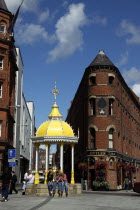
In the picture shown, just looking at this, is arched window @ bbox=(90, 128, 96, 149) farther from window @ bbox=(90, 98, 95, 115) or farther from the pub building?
window @ bbox=(90, 98, 95, 115)

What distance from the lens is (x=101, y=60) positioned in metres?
41.4

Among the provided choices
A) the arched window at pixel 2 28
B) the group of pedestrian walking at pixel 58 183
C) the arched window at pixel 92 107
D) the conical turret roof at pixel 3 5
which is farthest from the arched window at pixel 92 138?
the group of pedestrian walking at pixel 58 183

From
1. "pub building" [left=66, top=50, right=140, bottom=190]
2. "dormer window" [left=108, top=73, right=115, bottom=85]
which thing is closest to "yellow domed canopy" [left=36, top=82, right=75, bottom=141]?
"pub building" [left=66, top=50, right=140, bottom=190]

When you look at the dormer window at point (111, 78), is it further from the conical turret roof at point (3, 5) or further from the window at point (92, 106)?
the conical turret roof at point (3, 5)

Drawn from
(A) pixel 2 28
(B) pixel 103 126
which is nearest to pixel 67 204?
(A) pixel 2 28

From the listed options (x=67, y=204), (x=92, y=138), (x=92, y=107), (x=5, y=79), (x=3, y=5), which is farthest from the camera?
(x=92, y=107)

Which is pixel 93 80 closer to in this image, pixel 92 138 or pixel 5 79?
pixel 92 138

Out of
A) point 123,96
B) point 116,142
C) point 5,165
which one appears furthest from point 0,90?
point 123,96

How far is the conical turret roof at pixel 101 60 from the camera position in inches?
1602

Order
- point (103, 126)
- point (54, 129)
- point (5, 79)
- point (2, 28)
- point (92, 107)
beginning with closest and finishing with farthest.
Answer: point (54, 129) < point (5, 79) < point (2, 28) < point (103, 126) < point (92, 107)

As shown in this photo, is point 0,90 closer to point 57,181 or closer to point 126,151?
point 57,181

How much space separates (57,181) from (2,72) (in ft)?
47.4

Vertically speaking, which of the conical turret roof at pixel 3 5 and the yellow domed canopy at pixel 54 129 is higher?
the conical turret roof at pixel 3 5

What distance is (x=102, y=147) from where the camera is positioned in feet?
126
